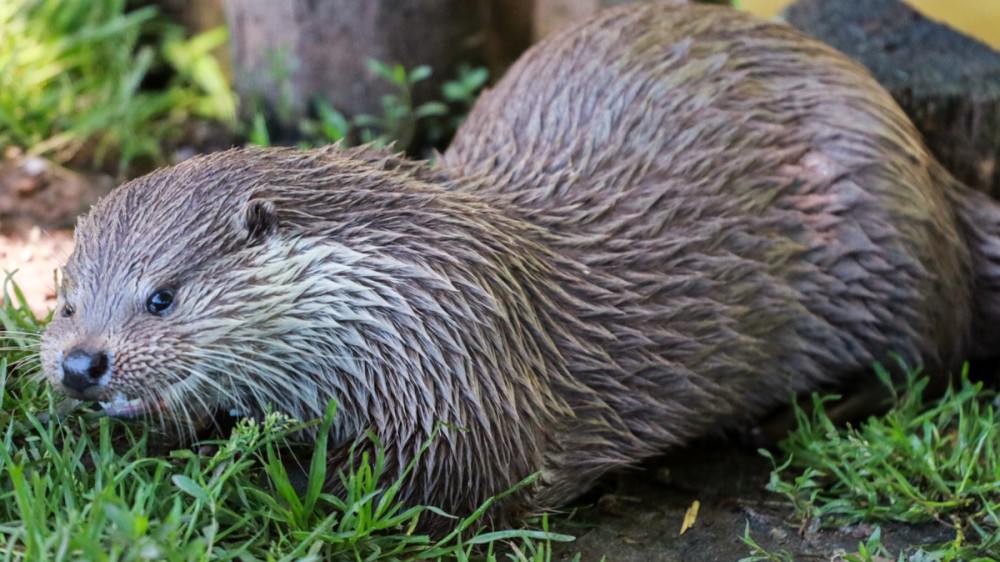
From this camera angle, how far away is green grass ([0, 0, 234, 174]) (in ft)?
11.7

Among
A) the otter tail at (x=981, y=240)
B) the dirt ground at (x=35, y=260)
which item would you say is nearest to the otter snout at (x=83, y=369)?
the dirt ground at (x=35, y=260)

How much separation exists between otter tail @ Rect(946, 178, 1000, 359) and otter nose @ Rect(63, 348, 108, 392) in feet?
6.66

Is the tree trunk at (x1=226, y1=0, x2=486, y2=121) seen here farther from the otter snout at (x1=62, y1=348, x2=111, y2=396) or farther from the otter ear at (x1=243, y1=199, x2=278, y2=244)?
the otter snout at (x1=62, y1=348, x2=111, y2=396)

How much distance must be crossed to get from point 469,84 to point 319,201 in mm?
1539

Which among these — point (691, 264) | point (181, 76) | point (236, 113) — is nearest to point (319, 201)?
point (691, 264)

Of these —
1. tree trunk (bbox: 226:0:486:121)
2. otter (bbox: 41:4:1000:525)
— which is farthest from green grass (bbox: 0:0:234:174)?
otter (bbox: 41:4:1000:525)

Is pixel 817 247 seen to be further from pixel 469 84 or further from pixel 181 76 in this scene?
pixel 181 76

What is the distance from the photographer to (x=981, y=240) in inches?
106

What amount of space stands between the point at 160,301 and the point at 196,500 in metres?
0.34

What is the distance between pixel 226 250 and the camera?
6.08 ft

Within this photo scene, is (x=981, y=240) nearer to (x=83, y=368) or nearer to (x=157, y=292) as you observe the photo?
(x=157, y=292)

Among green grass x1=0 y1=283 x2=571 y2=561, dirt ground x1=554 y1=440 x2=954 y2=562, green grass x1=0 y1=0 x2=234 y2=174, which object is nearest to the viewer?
green grass x1=0 y1=283 x2=571 y2=561

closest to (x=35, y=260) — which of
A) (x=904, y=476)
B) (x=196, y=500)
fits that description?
(x=196, y=500)

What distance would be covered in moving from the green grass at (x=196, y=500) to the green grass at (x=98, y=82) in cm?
175
